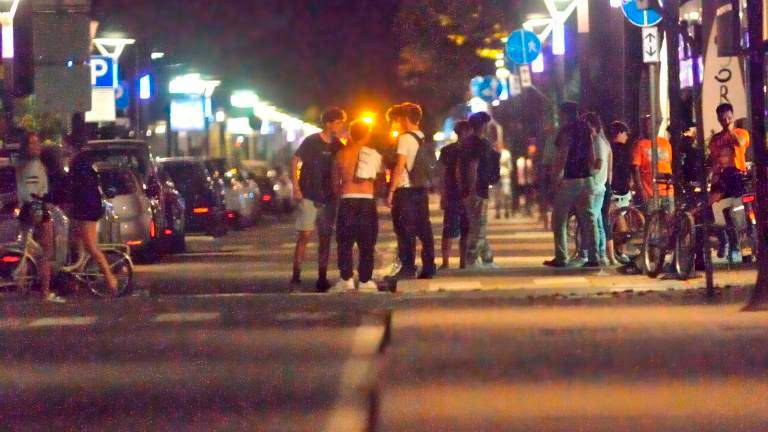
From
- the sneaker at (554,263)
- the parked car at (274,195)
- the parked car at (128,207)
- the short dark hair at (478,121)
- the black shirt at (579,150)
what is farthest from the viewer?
the parked car at (274,195)

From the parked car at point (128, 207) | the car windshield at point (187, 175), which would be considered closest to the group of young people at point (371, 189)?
the parked car at point (128, 207)

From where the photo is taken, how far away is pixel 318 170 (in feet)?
54.2

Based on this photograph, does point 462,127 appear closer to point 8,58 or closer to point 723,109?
point 723,109

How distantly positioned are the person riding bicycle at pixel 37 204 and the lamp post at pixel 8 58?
10187 millimetres

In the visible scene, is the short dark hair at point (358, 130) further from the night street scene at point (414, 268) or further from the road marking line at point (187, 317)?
the road marking line at point (187, 317)

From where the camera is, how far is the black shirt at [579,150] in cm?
1766

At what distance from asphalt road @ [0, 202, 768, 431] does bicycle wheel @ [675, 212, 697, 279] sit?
16 cm

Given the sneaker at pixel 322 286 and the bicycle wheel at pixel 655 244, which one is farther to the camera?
the sneaker at pixel 322 286

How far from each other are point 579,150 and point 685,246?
2189 mm

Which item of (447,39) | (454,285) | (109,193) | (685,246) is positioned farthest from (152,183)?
(447,39)

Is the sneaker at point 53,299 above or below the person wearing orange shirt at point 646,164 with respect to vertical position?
below

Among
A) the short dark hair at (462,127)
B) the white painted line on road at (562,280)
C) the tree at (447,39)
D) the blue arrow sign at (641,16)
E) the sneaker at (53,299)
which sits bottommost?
the sneaker at (53,299)

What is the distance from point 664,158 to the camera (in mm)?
18391

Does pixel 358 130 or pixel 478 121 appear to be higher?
pixel 478 121
